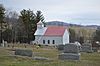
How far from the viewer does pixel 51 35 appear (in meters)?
88.5

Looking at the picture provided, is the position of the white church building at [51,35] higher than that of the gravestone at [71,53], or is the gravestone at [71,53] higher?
the gravestone at [71,53]

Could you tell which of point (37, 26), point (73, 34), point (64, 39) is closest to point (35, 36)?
point (37, 26)

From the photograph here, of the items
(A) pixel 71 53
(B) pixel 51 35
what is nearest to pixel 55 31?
(B) pixel 51 35

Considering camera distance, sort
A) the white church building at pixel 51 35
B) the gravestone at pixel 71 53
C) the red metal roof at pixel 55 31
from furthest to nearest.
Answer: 1. the red metal roof at pixel 55 31
2. the white church building at pixel 51 35
3. the gravestone at pixel 71 53

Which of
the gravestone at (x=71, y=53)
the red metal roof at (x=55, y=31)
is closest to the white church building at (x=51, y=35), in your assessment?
the red metal roof at (x=55, y=31)

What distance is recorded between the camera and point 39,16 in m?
91.9

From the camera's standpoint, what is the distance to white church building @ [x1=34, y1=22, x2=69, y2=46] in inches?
3445

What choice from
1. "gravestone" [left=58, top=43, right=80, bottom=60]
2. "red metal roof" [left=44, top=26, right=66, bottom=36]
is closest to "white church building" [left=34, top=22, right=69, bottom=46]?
"red metal roof" [left=44, top=26, right=66, bottom=36]

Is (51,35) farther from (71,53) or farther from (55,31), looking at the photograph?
(71,53)

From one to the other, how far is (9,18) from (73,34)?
2683 centimetres

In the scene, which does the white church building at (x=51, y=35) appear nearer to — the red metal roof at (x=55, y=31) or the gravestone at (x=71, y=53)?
the red metal roof at (x=55, y=31)

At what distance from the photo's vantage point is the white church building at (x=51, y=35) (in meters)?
87.5

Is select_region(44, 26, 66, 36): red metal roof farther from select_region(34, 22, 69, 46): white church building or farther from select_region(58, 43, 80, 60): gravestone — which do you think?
select_region(58, 43, 80, 60): gravestone

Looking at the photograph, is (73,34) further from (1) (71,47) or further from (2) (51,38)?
(1) (71,47)
